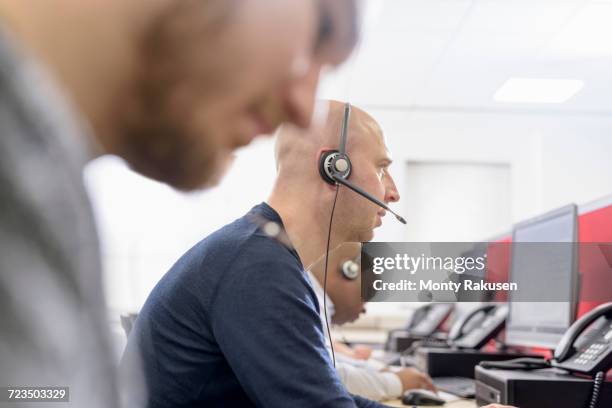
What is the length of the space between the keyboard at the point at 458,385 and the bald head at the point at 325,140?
691mm

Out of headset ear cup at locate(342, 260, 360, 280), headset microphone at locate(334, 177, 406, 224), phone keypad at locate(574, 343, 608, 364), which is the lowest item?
phone keypad at locate(574, 343, 608, 364)

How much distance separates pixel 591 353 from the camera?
123 cm

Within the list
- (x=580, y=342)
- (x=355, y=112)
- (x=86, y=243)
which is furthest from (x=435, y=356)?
(x=86, y=243)

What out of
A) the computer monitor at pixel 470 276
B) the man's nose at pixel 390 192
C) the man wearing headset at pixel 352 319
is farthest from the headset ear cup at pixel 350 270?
the man's nose at pixel 390 192

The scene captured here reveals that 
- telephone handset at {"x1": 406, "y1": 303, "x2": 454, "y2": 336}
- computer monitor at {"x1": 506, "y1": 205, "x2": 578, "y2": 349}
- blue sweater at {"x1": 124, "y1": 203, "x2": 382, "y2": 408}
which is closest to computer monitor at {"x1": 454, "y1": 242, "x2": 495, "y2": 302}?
computer monitor at {"x1": 506, "y1": 205, "x2": 578, "y2": 349}

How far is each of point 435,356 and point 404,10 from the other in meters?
2.26

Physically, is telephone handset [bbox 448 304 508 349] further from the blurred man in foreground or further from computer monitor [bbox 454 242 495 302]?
the blurred man in foreground

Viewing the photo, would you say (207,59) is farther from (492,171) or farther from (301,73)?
(492,171)

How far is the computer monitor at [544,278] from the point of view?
1.47 m

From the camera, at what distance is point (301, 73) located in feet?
1.28

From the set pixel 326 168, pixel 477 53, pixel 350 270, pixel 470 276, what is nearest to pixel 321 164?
pixel 326 168

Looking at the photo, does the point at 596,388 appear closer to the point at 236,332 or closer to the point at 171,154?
the point at 236,332

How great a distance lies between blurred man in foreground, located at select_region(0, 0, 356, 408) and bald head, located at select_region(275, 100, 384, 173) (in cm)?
75

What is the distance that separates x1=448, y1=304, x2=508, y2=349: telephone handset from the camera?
7.13 feet
